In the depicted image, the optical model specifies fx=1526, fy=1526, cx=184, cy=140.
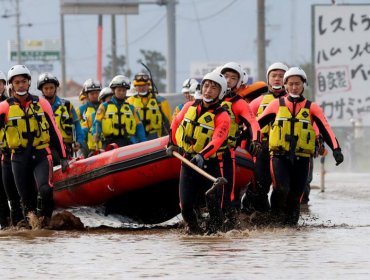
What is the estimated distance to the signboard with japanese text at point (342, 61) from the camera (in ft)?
114

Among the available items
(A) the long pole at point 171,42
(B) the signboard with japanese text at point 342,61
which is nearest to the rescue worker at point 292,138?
(B) the signboard with japanese text at point 342,61

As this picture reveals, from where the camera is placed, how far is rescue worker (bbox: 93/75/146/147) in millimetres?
19578

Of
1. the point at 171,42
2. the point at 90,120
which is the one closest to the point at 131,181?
the point at 90,120

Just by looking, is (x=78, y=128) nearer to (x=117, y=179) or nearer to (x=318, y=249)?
(x=117, y=179)

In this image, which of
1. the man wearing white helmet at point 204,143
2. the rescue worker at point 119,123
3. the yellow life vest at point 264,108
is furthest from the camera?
the rescue worker at point 119,123

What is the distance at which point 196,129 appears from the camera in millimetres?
14219

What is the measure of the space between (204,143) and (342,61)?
21.2 metres

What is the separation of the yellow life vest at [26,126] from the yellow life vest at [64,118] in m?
2.50

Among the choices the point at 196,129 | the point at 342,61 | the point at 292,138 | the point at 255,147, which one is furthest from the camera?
the point at 342,61

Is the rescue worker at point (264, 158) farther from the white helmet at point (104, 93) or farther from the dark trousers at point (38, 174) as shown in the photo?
the white helmet at point (104, 93)

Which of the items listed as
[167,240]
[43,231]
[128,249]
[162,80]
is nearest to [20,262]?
[128,249]

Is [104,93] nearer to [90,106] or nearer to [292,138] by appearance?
[90,106]

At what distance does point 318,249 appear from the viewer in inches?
494

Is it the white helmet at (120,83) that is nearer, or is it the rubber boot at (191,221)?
the rubber boot at (191,221)
